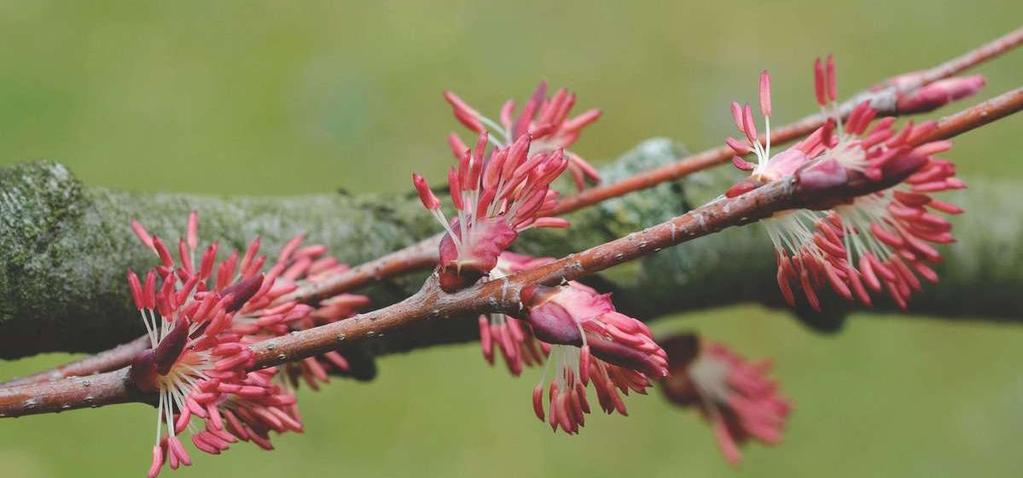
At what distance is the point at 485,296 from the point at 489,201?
0.16 feet

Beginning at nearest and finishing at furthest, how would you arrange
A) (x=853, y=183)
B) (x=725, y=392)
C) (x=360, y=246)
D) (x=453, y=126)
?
(x=853, y=183) → (x=360, y=246) → (x=725, y=392) → (x=453, y=126)

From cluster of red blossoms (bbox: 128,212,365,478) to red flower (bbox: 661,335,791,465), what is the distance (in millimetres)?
530

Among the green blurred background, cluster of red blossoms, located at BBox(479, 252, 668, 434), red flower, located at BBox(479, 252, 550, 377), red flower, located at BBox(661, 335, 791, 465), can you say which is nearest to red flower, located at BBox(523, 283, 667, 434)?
cluster of red blossoms, located at BBox(479, 252, 668, 434)

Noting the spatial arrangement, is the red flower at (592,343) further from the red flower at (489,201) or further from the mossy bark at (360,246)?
the mossy bark at (360,246)

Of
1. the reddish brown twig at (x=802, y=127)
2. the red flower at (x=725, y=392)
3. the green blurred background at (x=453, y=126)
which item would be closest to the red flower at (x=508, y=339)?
the reddish brown twig at (x=802, y=127)

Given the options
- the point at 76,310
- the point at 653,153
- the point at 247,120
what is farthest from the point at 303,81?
the point at 76,310

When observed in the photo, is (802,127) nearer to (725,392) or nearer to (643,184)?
(643,184)

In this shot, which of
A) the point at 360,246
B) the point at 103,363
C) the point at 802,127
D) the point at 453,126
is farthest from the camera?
the point at 453,126

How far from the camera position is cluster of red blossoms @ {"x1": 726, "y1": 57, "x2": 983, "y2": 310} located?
1.69 ft

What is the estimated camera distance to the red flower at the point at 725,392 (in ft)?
3.57

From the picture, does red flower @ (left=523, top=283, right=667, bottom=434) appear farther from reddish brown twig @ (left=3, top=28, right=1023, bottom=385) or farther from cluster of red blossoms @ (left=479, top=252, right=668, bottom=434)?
reddish brown twig @ (left=3, top=28, right=1023, bottom=385)

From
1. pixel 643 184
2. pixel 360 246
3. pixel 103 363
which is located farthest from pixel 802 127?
pixel 103 363

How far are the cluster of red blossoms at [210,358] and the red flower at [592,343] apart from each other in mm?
155

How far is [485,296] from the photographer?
55 cm
